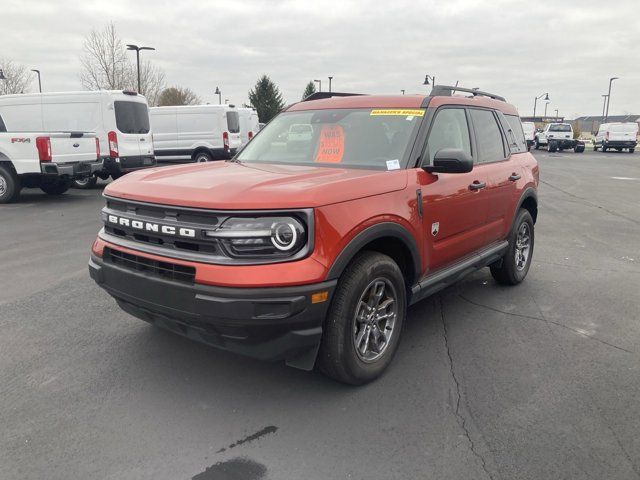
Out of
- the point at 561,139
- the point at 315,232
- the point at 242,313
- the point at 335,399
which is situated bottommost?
the point at 335,399

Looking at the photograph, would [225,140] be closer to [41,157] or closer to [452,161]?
[41,157]

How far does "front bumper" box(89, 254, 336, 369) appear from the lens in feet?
9.01

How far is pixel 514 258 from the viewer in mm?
5414

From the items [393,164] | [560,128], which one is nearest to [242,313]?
[393,164]

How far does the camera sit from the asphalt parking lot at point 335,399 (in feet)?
8.65

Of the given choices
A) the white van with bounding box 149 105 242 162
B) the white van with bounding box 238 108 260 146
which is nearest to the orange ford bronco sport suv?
the white van with bounding box 149 105 242 162

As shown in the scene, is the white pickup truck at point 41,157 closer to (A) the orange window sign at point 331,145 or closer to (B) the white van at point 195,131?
(B) the white van at point 195,131

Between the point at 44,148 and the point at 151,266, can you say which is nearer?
the point at 151,266

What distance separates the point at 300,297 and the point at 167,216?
0.94 metres

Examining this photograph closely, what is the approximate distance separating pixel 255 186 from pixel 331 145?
1277mm

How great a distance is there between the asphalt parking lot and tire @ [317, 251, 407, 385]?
169 millimetres

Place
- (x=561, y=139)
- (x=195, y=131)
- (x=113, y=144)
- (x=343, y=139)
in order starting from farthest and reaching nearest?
(x=561, y=139) < (x=195, y=131) < (x=113, y=144) < (x=343, y=139)

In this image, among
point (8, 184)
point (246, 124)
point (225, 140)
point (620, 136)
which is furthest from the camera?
point (620, 136)

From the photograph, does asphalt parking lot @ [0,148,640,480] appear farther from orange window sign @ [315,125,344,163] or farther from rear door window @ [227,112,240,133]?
rear door window @ [227,112,240,133]
